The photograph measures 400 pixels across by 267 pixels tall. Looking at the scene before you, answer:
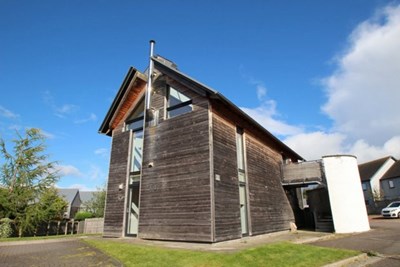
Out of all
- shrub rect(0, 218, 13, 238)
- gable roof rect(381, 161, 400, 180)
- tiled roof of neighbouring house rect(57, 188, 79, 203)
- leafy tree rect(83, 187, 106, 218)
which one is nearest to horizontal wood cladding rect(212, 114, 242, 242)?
shrub rect(0, 218, 13, 238)

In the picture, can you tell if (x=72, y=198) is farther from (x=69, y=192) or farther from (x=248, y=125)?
(x=248, y=125)

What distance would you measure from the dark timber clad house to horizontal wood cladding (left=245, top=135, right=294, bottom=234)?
6 centimetres

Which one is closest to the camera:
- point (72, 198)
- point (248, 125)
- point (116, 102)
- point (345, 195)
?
point (248, 125)

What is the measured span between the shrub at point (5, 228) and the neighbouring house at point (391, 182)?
48.7m

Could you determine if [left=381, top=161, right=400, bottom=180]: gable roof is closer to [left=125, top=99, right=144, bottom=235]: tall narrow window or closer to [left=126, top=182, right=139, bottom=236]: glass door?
[left=125, top=99, right=144, bottom=235]: tall narrow window

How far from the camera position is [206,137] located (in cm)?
1116

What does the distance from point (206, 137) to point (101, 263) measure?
19.8ft

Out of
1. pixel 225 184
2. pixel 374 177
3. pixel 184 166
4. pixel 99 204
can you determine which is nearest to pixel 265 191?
pixel 225 184

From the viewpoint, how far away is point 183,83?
12797 millimetres

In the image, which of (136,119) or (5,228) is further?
(5,228)

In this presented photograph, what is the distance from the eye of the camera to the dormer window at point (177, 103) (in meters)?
12.6

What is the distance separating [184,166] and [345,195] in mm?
10830

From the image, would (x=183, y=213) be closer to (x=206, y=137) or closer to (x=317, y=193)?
(x=206, y=137)

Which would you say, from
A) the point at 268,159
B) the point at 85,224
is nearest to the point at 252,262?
the point at 268,159
